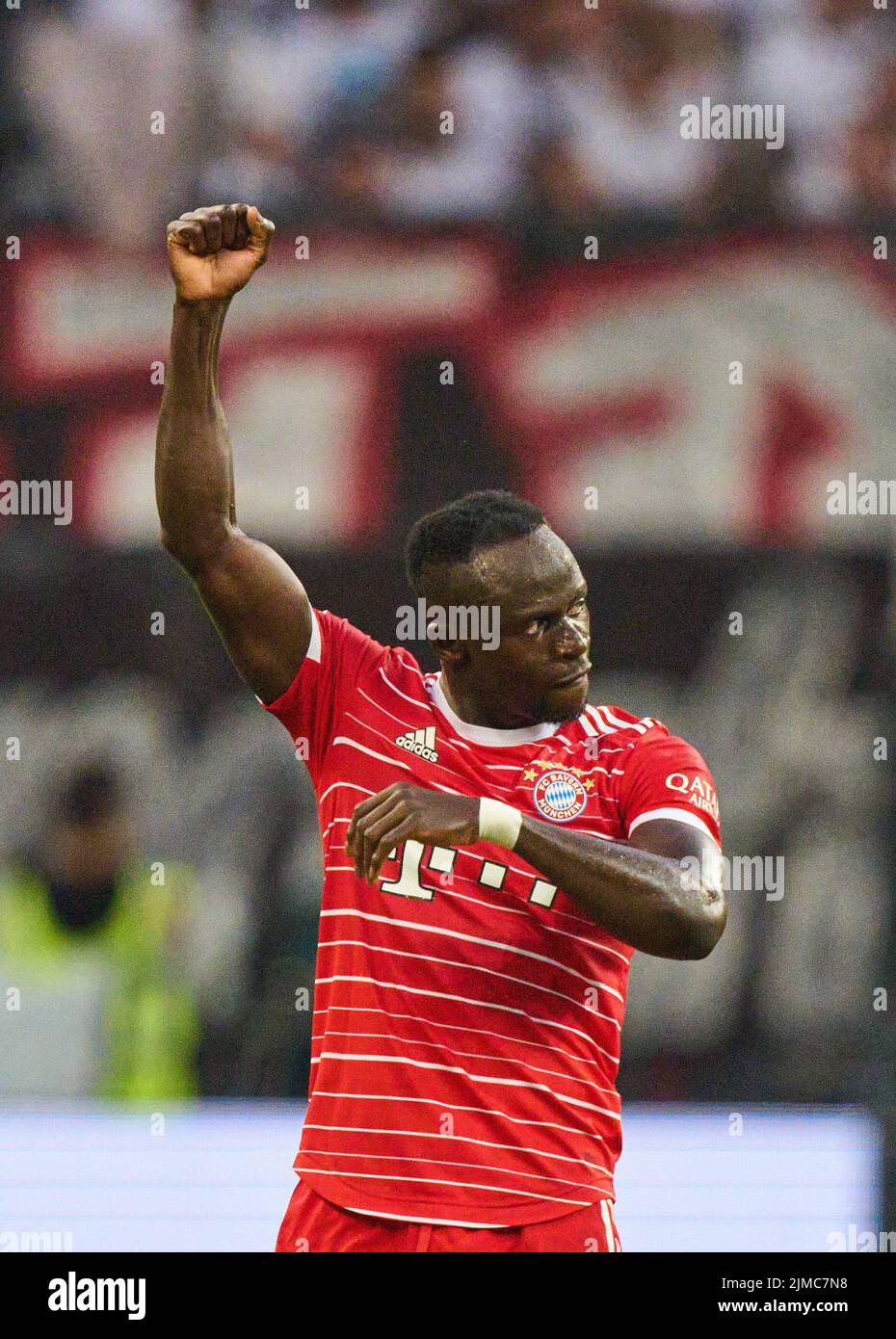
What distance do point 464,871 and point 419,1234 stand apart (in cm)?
61

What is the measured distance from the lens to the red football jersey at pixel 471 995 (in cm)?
299

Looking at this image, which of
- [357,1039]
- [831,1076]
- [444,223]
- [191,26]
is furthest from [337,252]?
[357,1039]

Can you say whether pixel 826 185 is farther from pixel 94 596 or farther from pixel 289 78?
pixel 94 596

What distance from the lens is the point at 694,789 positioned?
3115 millimetres

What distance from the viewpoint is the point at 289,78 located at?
26.9 ft

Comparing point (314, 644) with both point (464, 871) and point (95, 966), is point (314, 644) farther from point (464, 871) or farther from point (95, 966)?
point (95, 966)

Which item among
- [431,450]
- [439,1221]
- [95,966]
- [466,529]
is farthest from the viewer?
[431,450]

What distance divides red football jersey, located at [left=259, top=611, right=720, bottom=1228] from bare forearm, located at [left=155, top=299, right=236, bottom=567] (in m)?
0.31

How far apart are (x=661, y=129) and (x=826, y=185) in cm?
79

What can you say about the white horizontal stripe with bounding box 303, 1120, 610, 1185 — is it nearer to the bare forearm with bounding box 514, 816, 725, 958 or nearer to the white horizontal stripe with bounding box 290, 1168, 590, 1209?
the white horizontal stripe with bounding box 290, 1168, 590, 1209

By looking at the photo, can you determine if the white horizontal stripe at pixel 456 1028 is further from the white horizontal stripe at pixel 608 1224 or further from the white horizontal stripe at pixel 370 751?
the white horizontal stripe at pixel 370 751

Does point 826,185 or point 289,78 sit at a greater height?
point 289,78

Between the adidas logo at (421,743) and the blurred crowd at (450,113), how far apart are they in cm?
494

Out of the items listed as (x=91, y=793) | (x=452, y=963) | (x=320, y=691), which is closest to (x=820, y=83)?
(x=91, y=793)
